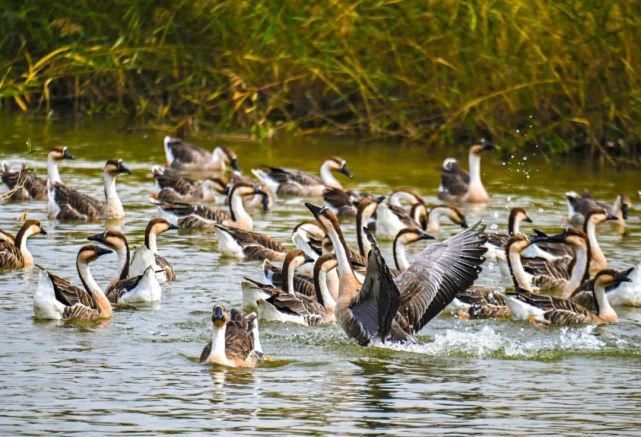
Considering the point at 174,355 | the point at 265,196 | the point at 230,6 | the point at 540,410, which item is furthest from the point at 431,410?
the point at 230,6

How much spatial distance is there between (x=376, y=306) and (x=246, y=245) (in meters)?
4.87

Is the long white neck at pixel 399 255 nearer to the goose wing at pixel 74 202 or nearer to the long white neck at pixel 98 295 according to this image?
the long white neck at pixel 98 295

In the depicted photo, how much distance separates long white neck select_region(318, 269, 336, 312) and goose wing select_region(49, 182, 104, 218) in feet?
18.4

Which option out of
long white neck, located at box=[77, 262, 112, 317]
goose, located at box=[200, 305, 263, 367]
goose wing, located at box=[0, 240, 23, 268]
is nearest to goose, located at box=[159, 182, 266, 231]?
goose wing, located at box=[0, 240, 23, 268]

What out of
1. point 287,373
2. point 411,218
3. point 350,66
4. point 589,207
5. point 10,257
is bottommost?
point 287,373

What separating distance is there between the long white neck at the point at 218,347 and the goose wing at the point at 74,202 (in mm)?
7834

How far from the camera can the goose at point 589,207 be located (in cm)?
1886

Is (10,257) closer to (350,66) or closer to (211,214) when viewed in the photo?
(211,214)

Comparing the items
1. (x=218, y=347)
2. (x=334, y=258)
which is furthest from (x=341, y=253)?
(x=334, y=258)

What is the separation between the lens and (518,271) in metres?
15.5

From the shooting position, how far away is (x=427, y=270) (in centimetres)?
1254

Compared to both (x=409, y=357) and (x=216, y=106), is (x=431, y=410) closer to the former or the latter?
(x=409, y=357)

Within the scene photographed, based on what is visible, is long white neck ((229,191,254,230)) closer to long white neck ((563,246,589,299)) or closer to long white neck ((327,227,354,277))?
long white neck ((563,246,589,299))

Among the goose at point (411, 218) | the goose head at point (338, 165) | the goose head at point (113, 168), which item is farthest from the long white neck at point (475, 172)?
the goose head at point (113, 168)
